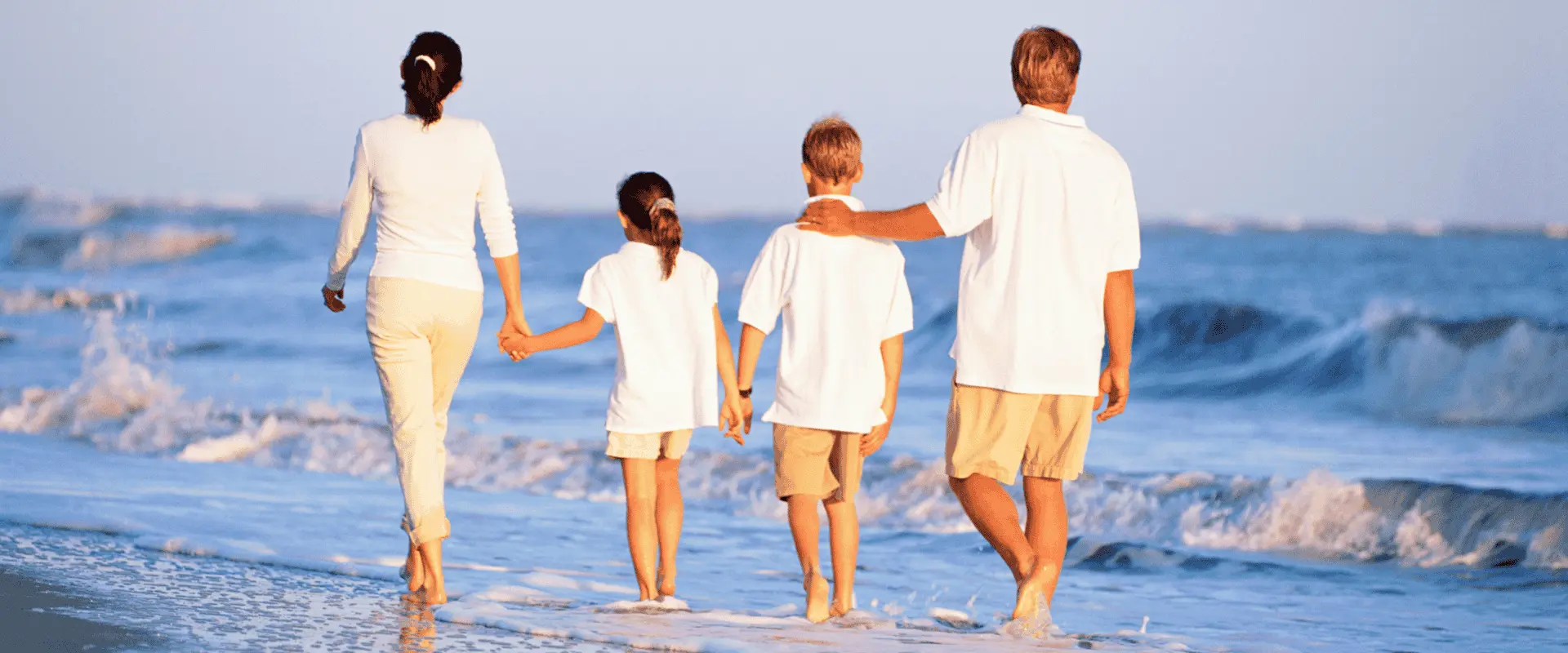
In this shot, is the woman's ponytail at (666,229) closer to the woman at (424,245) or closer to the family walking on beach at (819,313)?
the family walking on beach at (819,313)

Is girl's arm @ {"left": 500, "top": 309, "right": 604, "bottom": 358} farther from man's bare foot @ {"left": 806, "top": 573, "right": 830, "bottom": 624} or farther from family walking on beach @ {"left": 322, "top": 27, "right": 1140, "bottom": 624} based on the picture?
man's bare foot @ {"left": 806, "top": 573, "right": 830, "bottom": 624}

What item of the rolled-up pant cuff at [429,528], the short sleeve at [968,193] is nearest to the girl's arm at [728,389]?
the short sleeve at [968,193]

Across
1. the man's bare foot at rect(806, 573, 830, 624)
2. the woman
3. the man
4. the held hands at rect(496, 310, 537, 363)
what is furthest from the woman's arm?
the man's bare foot at rect(806, 573, 830, 624)

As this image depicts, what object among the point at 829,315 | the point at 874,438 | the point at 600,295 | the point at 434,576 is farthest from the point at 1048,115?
the point at 434,576

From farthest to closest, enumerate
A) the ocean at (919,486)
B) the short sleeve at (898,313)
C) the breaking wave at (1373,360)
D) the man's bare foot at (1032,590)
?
the breaking wave at (1373,360) < the ocean at (919,486) < the short sleeve at (898,313) < the man's bare foot at (1032,590)

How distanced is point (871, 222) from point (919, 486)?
4.85 metres

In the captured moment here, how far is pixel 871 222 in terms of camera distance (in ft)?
14.3

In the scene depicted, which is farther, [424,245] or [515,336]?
[515,336]

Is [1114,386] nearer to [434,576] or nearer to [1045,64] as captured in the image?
[1045,64]

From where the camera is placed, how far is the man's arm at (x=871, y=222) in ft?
13.7

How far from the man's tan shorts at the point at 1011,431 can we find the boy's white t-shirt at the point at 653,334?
0.81m

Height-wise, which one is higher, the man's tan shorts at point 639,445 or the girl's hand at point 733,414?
the girl's hand at point 733,414

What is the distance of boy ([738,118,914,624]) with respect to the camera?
4473mm

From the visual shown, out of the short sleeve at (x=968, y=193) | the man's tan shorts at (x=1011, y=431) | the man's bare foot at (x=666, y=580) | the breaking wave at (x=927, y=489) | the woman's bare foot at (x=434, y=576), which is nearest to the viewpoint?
the short sleeve at (x=968, y=193)
